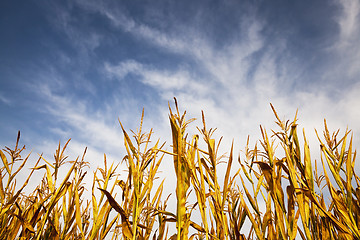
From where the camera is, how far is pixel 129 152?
1.29 meters

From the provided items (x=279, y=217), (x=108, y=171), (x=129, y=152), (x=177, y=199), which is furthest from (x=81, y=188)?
(x=279, y=217)

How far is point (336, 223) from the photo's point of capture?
1.17 m

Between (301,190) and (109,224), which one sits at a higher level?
(301,190)

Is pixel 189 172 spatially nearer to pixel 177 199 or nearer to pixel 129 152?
pixel 177 199

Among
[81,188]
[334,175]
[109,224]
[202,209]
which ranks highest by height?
[334,175]

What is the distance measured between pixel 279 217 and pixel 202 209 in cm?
46

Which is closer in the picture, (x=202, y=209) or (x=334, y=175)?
(x=202, y=209)

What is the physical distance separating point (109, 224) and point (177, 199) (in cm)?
57

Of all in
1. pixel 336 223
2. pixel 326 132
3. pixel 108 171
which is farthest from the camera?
pixel 326 132

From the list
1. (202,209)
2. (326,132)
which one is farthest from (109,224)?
(326,132)

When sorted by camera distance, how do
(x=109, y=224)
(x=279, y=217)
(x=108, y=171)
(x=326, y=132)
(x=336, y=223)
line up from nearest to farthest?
(x=336, y=223) < (x=279, y=217) < (x=109, y=224) < (x=108, y=171) < (x=326, y=132)

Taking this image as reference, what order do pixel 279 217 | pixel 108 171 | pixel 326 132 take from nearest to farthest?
1. pixel 279 217
2. pixel 108 171
3. pixel 326 132

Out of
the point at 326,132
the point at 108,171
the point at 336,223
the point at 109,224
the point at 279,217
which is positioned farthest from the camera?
the point at 326,132

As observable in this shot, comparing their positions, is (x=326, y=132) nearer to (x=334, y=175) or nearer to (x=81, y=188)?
(x=334, y=175)
